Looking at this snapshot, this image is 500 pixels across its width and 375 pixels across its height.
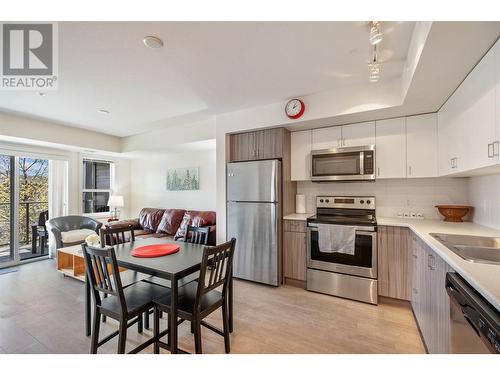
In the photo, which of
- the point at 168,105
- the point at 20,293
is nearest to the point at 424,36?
the point at 168,105

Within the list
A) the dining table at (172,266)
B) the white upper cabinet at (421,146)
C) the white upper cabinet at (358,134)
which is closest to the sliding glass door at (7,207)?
the dining table at (172,266)

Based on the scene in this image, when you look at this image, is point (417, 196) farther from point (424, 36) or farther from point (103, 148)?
point (103, 148)

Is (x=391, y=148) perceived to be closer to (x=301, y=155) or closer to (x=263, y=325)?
(x=301, y=155)

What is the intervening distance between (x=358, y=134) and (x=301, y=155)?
2.46 ft

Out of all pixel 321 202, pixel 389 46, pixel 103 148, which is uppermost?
pixel 389 46

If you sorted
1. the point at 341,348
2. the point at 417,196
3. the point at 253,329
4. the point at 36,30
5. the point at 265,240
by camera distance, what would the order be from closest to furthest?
the point at 36,30 < the point at 341,348 < the point at 253,329 < the point at 417,196 < the point at 265,240

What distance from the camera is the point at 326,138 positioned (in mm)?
3061

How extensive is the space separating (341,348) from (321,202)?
5.88ft

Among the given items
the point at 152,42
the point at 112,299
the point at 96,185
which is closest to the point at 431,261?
the point at 112,299

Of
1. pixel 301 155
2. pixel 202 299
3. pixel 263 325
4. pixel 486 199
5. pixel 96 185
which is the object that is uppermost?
pixel 301 155

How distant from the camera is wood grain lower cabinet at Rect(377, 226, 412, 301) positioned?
2.42 metres

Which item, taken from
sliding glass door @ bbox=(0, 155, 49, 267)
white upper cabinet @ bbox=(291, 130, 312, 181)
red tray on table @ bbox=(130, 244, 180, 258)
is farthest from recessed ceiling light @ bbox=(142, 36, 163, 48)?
sliding glass door @ bbox=(0, 155, 49, 267)

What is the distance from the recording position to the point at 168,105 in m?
3.20

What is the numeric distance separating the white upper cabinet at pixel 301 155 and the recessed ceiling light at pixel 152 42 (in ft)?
6.63
